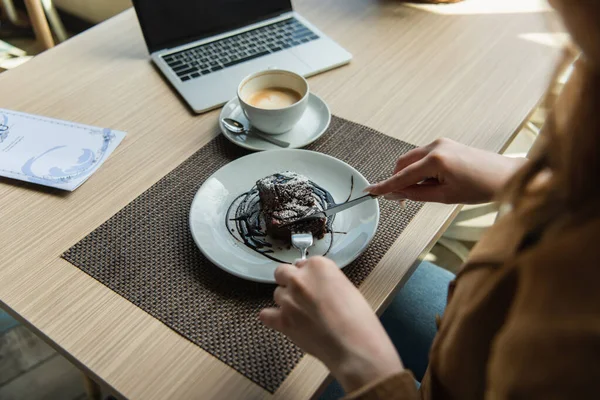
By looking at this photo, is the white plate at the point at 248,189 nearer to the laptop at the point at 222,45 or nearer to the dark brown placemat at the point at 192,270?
the dark brown placemat at the point at 192,270

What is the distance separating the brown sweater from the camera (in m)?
0.38

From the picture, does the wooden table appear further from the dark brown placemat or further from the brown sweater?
the brown sweater

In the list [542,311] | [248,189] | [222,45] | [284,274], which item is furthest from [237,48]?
[542,311]

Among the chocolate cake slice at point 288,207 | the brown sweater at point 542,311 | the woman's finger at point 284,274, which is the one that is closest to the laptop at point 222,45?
the chocolate cake slice at point 288,207

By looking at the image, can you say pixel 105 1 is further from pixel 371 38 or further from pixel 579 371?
pixel 579 371

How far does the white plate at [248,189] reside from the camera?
2.42 ft

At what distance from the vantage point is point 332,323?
0.60 m

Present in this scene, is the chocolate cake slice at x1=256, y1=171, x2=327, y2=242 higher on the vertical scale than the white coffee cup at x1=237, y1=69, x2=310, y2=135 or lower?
lower

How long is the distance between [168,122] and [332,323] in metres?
0.59

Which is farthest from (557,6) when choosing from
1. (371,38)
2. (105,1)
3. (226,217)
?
(105,1)

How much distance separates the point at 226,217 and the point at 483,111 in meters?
0.57

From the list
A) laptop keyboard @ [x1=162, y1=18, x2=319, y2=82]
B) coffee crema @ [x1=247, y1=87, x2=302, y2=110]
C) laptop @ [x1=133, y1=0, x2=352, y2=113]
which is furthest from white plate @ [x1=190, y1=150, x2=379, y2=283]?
laptop keyboard @ [x1=162, y1=18, x2=319, y2=82]

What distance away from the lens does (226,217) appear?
810 mm

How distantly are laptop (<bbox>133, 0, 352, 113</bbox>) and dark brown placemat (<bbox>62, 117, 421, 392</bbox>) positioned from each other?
9.4 inches
